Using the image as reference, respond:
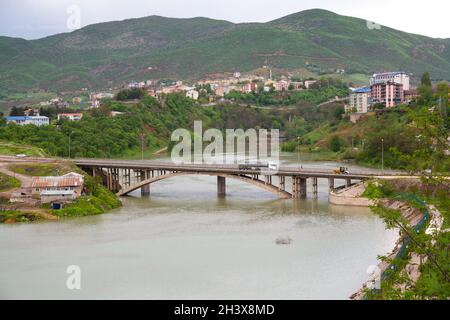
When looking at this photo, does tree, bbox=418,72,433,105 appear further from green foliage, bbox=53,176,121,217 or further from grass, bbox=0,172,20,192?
grass, bbox=0,172,20,192

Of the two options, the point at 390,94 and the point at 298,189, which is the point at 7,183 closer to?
the point at 298,189

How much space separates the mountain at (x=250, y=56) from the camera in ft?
527

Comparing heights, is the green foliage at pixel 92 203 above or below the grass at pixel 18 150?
below

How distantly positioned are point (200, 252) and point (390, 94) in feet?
170

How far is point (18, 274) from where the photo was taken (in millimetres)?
23156

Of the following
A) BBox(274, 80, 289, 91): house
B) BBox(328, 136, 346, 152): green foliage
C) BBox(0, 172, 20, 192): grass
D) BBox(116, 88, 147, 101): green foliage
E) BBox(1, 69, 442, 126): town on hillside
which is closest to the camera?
BBox(0, 172, 20, 192): grass

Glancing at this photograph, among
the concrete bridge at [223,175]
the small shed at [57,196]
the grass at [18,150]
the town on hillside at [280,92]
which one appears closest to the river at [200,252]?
the concrete bridge at [223,175]

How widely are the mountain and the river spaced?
117328mm

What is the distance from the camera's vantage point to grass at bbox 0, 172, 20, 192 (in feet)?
126

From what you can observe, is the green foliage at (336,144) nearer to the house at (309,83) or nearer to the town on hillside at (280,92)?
the town on hillside at (280,92)

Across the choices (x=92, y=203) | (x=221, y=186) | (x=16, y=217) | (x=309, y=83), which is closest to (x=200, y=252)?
(x=16, y=217)

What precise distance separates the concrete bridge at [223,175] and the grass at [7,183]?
6347mm

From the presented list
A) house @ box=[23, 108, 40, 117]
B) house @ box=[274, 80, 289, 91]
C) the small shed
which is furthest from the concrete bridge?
house @ box=[274, 80, 289, 91]
